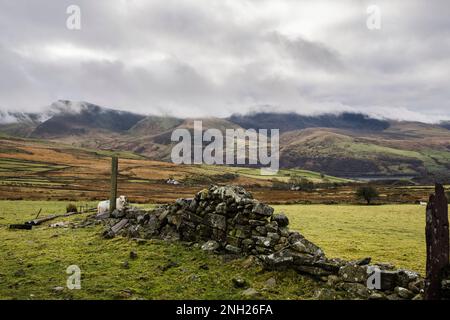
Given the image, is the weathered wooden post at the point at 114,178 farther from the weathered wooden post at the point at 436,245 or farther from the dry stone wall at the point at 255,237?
the weathered wooden post at the point at 436,245

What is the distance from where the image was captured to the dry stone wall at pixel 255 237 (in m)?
14.1

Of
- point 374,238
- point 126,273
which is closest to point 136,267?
point 126,273

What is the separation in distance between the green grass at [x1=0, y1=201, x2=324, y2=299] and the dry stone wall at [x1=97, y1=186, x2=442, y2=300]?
656 millimetres

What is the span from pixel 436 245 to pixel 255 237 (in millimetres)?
7735

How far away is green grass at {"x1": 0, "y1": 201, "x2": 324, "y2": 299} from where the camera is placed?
14.2 m

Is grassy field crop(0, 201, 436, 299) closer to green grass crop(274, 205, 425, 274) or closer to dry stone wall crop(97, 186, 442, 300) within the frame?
green grass crop(274, 205, 425, 274)

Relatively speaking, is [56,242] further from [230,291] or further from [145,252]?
[230,291]

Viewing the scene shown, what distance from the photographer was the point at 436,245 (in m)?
12.7

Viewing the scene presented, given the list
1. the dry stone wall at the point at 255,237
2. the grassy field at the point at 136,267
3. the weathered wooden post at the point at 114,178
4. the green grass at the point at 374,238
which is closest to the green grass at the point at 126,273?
the grassy field at the point at 136,267

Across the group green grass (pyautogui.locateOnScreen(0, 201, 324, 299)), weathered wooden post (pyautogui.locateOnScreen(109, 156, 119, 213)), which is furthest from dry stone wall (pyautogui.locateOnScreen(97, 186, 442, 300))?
weathered wooden post (pyautogui.locateOnScreen(109, 156, 119, 213))

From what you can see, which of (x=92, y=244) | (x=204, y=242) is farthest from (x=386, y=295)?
(x=92, y=244)

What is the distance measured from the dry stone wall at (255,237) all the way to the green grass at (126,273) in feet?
2.15

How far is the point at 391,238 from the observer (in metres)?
31.5
